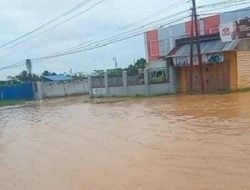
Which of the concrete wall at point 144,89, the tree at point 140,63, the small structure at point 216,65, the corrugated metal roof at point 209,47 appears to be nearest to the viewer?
the corrugated metal roof at point 209,47

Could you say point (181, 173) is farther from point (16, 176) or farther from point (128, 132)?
point (128, 132)

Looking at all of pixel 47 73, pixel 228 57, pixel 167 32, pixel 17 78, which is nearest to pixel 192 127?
pixel 228 57

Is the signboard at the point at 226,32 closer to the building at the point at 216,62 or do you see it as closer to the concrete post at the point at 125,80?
the building at the point at 216,62

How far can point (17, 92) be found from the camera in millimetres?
56188

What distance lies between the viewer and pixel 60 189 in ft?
28.7

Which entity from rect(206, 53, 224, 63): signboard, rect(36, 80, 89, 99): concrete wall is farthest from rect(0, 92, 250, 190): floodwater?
rect(36, 80, 89, 99): concrete wall

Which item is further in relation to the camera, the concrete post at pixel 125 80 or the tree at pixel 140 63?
the tree at pixel 140 63

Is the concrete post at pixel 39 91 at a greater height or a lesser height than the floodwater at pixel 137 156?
lesser

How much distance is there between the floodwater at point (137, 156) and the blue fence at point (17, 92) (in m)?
38.0

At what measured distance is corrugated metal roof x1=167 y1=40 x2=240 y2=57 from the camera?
32.5 m

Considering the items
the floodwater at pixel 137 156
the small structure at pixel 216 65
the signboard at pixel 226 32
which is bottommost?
the floodwater at pixel 137 156

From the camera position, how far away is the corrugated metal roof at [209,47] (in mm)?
32531

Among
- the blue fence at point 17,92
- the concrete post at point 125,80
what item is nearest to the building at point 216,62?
the concrete post at point 125,80

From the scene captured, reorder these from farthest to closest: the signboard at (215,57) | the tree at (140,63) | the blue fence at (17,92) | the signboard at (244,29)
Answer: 1. the tree at (140,63)
2. the blue fence at (17,92)
3. the signboard at (215,57)
4. the signboard at (244,29)
